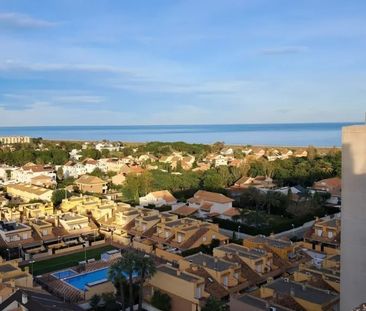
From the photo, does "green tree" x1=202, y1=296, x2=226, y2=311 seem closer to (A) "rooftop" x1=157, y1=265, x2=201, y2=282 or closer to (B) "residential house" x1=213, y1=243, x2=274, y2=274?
(A) "rooftop" x1=157, y1=265, x2=201, y2=282

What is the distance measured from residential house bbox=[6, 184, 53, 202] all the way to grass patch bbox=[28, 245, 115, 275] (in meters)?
17.9

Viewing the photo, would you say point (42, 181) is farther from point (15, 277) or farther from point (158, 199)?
point (15, 277)

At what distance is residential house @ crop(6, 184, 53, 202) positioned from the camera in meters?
50.6

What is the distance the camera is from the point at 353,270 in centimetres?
1348

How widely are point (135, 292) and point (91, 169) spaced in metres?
53.4

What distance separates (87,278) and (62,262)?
6413 mm

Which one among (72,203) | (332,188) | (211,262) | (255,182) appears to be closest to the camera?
(211,262)

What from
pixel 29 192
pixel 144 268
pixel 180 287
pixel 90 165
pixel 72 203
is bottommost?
pixel 180 287

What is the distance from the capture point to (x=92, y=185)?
5934 cm

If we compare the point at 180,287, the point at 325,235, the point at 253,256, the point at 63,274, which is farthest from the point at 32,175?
the point at 180,287

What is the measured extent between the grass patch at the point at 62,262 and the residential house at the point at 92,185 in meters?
25.0

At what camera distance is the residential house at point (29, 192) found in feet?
166

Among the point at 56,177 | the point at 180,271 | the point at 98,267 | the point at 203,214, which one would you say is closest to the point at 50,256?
the point at 98,267

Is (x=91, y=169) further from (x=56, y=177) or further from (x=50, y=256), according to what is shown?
(x=50, y=256)
